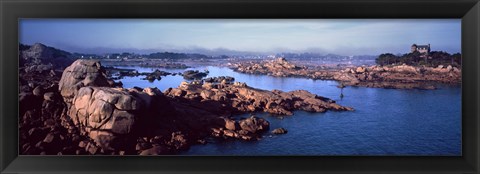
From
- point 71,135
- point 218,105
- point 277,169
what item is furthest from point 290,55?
point 71,135

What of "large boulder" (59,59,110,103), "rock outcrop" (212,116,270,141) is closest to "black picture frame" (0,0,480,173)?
"rock outcrop" (212,116,270,141)

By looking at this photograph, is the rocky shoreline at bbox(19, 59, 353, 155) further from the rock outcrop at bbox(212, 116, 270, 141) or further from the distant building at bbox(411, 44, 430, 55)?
the distant building at bbox(411, 44, 430, 55)

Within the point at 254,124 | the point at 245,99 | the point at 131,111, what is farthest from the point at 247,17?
the point at 131,111

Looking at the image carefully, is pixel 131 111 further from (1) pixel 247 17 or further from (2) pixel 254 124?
(1) pixel 247 17

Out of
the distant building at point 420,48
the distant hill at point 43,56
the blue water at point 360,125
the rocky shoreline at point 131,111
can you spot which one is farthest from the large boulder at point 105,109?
the distant building at point 420,48

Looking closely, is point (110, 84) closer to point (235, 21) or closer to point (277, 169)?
point (235, 21)

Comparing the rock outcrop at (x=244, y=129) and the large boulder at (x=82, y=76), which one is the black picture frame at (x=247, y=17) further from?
the large boulder at (x=82, y=76)

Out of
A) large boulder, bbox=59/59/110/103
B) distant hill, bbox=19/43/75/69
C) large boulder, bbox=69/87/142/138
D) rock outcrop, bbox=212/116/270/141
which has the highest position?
distant hill, bbox=19/43/75/69
